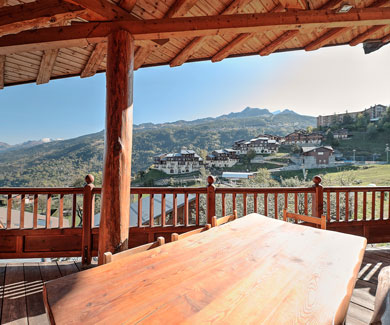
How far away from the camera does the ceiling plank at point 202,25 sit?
2.08 metres

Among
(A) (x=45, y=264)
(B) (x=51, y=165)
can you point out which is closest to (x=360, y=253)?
(A) (x=45, y=264)

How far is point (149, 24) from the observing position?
211 cm

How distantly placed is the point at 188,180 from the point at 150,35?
8.55 m

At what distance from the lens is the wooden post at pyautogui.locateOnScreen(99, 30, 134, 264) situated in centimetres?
194

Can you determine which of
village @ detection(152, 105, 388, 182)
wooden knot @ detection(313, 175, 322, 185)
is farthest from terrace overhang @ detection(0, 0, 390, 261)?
village @ detection(152, 105, 388, 182)

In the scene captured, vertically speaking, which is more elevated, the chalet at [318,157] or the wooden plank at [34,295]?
the chalet at [318,157]

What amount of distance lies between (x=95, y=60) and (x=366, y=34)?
361cm

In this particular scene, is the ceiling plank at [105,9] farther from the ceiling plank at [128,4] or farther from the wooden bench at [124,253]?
the wooden bench at [124,253]

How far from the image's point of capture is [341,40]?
119 inches

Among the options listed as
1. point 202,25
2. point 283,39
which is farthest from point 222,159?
point 202,25

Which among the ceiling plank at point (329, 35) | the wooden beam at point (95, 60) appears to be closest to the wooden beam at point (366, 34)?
the ceiling plank at point (329, 35)

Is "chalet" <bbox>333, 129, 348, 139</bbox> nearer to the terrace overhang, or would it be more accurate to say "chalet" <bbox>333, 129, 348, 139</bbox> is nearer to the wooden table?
the terrace overhang

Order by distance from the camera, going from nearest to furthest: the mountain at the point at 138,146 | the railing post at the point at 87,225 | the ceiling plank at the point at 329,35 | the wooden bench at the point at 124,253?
the wooden bench at the point at 124,253, the ceiling plank at the point at 329,35, the railing post at the point at 87,225, the mountain at the point at 138,146

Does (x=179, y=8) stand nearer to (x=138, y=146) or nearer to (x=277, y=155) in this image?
(x=138, y=146)
